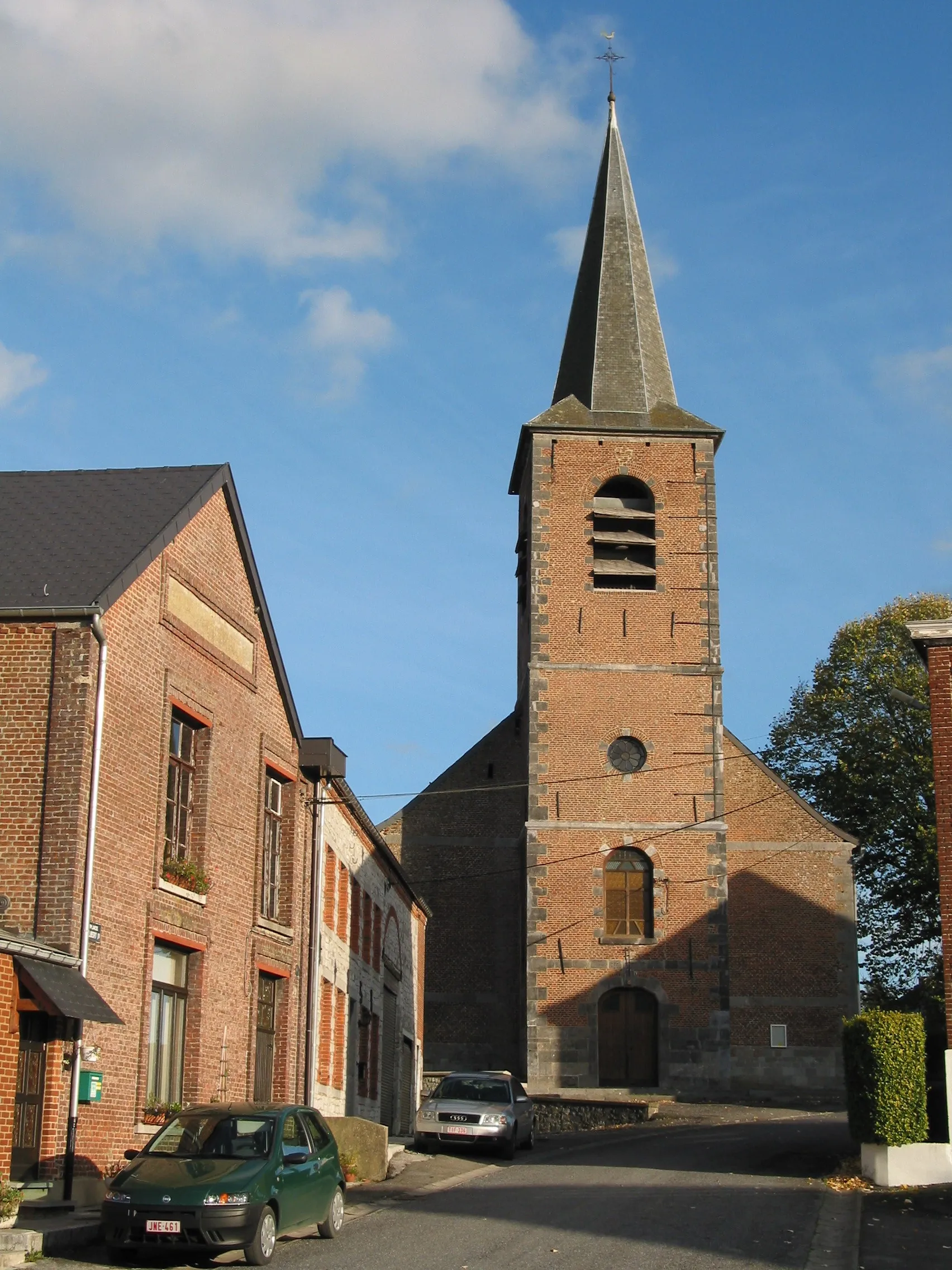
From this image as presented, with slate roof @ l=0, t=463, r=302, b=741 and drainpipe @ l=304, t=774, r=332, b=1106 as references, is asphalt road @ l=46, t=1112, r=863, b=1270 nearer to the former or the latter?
drainpipe @ l=304, t=774, r=332, b=1106

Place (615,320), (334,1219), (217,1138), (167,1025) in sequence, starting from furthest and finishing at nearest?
(615,320) → (167,1025) → (334,1219) → (217,1138)

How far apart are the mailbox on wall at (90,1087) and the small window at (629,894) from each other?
21299 millimetres

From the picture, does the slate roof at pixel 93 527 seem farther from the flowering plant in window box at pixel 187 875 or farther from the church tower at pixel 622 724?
the church tower at pixel 622 724

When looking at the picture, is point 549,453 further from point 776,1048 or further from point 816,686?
point 776,1048

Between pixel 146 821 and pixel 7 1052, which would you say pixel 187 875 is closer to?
pixel 146 821

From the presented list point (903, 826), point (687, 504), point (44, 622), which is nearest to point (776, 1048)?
point (903, 826)

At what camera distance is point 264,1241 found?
1180 cm

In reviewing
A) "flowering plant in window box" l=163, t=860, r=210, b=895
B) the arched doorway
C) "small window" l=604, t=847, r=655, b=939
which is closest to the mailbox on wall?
"flowering plant in window box" l=163, t=860, r=210, b=895

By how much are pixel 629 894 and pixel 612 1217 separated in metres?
20.8

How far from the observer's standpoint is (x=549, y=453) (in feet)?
124

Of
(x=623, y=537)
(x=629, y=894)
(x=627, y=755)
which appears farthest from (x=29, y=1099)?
(x=623, y=537)

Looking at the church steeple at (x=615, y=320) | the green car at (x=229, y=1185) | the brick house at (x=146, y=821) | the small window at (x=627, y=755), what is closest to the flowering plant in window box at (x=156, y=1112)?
the brick house at (x=146, y=821)

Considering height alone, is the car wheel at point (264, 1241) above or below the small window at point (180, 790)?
below

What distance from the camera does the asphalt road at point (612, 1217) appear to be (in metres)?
12.0
